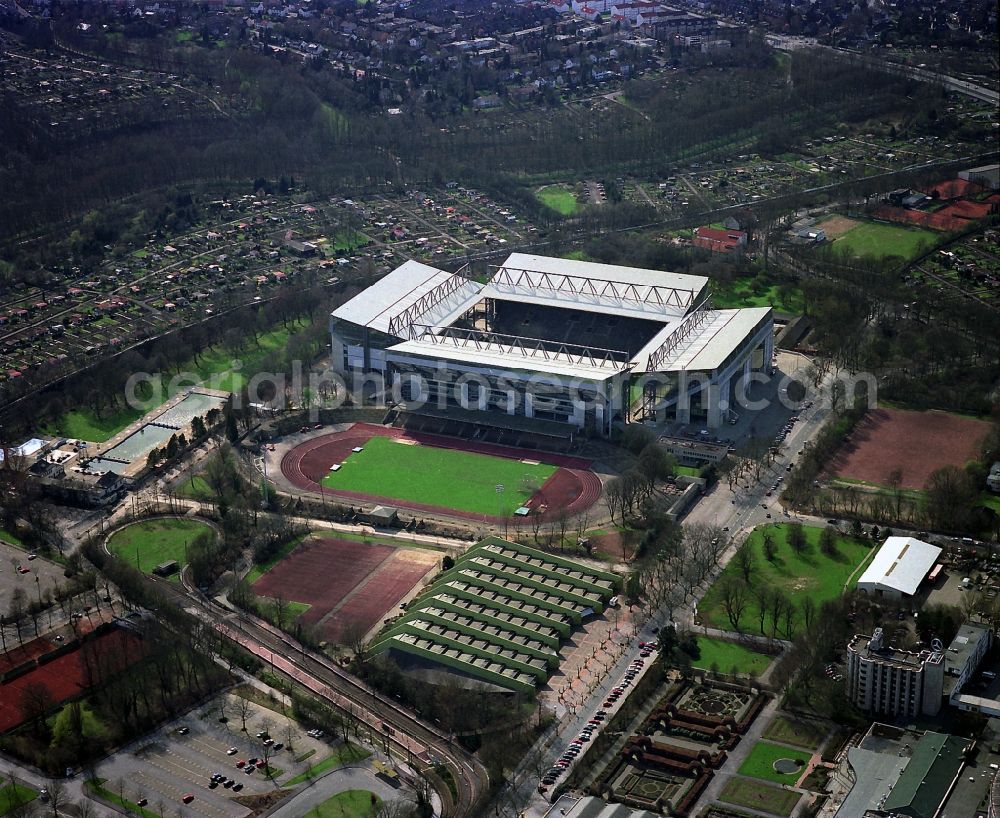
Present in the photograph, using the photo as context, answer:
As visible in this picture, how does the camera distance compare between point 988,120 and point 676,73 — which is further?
point 676,73

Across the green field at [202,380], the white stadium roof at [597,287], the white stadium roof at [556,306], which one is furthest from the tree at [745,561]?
the green field at [202,380]

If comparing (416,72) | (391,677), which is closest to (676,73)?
(416,72)

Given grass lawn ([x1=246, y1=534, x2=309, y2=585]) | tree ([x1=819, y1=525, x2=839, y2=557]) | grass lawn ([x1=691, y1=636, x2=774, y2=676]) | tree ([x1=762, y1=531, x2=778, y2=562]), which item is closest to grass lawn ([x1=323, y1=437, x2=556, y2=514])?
grass lawn ([x1=246, y1=534, x2=309, y2=585])

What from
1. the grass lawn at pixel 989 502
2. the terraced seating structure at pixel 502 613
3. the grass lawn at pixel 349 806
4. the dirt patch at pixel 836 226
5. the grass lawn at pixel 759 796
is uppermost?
the grass lawn at pixel 759 796

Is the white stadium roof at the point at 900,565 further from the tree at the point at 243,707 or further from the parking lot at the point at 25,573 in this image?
the parking lot at the point at 25,573

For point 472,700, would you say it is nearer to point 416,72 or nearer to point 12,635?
point 12,635

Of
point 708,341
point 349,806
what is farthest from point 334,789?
point 708,341

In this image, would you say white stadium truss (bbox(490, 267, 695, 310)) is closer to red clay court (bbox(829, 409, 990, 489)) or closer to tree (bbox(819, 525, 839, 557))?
red clay court (bbox(829, 409, 990, 489))

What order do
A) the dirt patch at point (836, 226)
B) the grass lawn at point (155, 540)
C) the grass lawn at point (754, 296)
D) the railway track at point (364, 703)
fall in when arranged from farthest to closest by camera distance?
the dirt patch at point (836, 226) < the grass lawn at point (754, 296) < the grass lawn at point (155, 540) < the railway track at point (364, 703)
